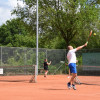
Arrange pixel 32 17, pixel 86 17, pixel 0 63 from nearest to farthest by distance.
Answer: pixel 0 63, pixel 86 17, pixel 32 17

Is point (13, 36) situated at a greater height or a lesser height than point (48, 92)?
greater

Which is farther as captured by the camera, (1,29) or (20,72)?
(1,29)

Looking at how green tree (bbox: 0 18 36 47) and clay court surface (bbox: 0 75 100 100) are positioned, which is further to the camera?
green tree (bbox: 0 18 36 47)

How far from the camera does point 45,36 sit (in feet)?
95.7

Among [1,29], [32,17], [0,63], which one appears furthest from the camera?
[1,29]

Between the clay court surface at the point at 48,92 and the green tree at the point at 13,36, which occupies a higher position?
the green tree at the point at 13,36

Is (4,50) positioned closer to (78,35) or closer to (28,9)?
(28,9)

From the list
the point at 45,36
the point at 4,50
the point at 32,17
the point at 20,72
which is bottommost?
the point at 20,72

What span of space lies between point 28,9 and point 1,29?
101 feet

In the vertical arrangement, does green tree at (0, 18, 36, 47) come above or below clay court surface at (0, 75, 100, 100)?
above

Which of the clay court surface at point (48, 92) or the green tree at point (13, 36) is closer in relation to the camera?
the clay court surface at point (48, 92)

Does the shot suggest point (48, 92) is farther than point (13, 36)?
No

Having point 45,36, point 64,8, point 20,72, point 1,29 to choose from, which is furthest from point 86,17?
point 1,29

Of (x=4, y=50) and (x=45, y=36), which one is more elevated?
(x=45, y=36)
